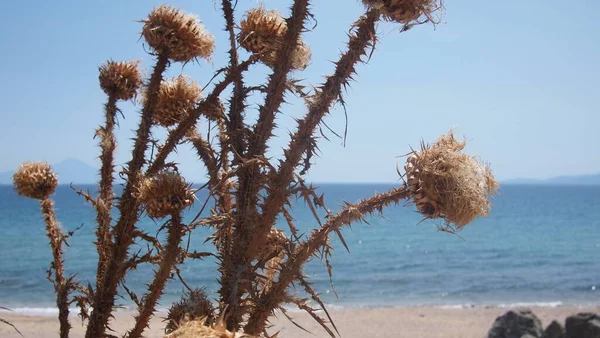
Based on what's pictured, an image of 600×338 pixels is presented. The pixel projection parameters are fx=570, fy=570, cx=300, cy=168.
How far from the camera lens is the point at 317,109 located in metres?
1.92

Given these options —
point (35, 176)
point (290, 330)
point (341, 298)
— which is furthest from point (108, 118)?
point (341, 298)

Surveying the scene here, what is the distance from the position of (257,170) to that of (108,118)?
1.29 m

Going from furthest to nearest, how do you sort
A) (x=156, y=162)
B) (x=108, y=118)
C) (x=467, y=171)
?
(x=108, y=118), (x=156, y=162), (x=467, y=171)

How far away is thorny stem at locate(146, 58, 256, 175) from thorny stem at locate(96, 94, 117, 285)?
50 cm

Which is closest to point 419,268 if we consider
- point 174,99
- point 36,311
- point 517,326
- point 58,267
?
point 36,311

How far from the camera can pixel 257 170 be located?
2.09m

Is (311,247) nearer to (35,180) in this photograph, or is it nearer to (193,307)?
(193,307)

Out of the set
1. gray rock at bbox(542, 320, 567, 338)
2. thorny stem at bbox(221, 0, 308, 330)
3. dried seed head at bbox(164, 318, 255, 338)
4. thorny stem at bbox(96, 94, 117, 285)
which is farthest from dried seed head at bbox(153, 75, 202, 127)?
gray rock at bbox(542, 320, 567, 338)

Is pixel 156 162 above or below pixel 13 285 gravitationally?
above

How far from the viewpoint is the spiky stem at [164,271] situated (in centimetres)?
227

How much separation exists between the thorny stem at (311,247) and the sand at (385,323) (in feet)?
51.0

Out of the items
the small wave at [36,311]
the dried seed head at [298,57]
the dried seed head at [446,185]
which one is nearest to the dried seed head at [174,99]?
the dried seed head at [298,57]

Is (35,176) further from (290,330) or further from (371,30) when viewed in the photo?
(290,330)

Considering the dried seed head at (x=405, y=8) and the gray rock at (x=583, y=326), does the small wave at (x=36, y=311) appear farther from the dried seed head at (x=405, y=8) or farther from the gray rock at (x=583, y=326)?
the dried seed head at (x=405, y=8)
